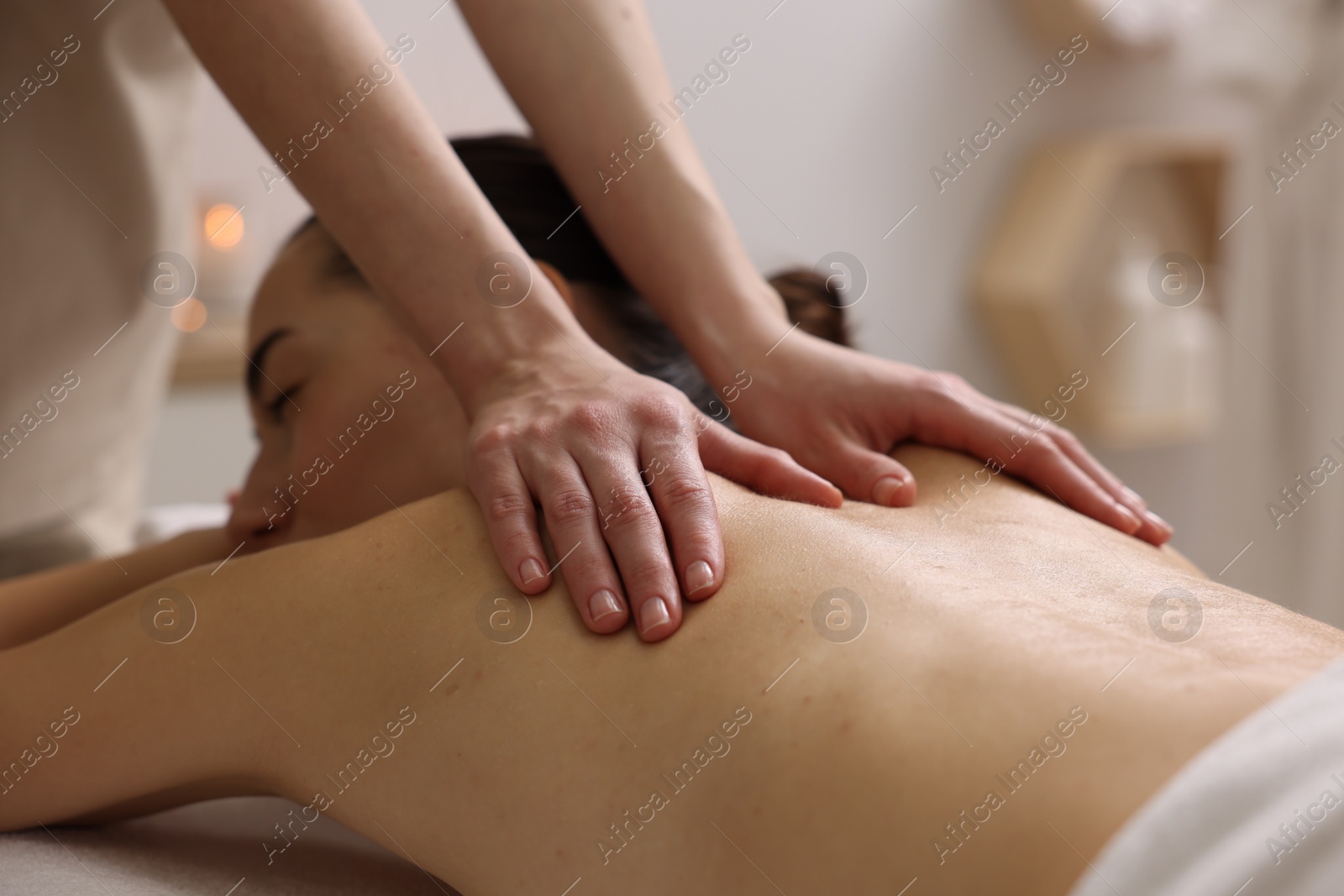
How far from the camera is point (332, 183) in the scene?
0.84m

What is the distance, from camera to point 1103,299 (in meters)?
2.70

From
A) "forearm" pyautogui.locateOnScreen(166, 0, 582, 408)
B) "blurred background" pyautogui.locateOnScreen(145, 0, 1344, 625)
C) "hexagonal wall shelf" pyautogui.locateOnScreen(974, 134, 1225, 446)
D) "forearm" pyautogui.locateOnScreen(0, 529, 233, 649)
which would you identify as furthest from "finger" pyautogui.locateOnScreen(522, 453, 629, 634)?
"hexagonal wall shelf" pyautogui.locateOnScreen(974, 134, 1225, 446)

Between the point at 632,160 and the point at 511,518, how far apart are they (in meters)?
0.51

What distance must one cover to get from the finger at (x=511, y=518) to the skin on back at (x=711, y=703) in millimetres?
18

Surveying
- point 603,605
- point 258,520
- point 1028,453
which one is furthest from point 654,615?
point 258,520

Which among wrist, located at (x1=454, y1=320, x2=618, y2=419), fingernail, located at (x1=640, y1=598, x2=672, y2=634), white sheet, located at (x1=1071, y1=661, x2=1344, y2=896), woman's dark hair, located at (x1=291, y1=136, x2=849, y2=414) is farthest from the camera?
woman's dark hair, located at (x1=291, y1=136, x2=849, y2=414)

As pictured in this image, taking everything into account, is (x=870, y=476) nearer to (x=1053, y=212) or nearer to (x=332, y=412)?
(x=332, y=412)

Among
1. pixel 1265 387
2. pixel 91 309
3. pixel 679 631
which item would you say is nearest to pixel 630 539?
pixel 679 631

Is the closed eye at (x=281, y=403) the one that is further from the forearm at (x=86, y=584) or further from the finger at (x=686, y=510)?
the finger at (x=686, y=510)

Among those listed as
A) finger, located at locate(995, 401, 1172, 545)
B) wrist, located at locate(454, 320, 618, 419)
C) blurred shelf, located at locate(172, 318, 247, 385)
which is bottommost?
finger, located at locate(995, 401, 1172, 545)

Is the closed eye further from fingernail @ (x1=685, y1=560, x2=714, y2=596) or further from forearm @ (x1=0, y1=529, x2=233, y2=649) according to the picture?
fingernail @ (x1=685, y1=560, x2=714, y2=596)

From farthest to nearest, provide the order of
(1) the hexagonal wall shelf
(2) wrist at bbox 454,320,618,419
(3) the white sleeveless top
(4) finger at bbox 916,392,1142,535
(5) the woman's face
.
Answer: (1) the hexagonal wall shelf < (3) the white sleeveless top < (5) the woman's face < (4) finger at bbox 916,392,1142,535 < (2) wrist at bbox 454,320,618,419

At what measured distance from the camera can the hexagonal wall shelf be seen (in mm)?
2549

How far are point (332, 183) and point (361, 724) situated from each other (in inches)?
16.3
